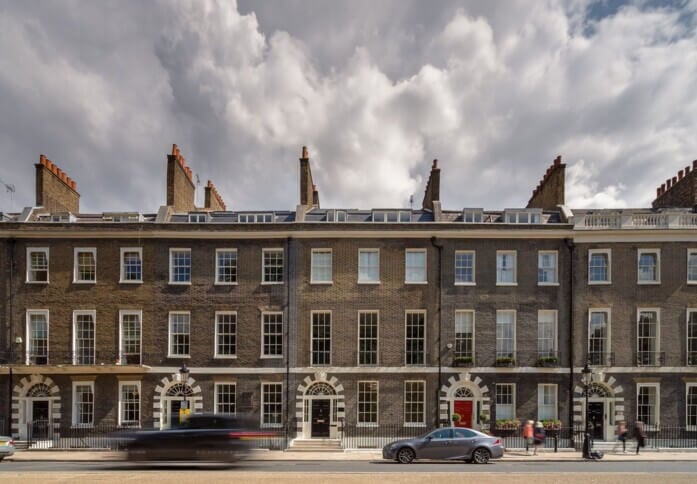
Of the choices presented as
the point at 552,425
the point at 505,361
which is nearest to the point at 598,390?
the point at 552,425

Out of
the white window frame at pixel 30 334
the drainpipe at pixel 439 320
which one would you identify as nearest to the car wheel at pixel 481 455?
the drainpipe at pixel 439 320

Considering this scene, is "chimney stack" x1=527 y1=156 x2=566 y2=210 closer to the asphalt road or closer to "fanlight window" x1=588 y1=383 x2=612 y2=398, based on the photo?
"fanlight window" x1=588 y1=383 x2=612 y2=398

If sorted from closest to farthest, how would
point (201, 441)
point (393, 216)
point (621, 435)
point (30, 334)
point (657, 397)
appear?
1. point (201, 441)
2. point (621, 435)
3. point (657, 397)
4. point (30, 334)
5. point (393, 216)

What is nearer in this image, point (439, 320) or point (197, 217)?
point (439, 320)

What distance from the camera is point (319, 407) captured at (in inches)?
875

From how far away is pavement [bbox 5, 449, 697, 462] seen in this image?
18.0 m

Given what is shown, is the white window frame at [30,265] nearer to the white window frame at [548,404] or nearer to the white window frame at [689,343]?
A: the white window frame at [548,404]

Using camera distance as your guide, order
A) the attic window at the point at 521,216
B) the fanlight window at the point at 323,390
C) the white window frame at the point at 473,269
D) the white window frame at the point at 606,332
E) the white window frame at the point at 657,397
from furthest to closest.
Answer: the attic window at the point at 521,216, the white window frame at the point at 473,269, the fanlight window at the point at 323,390, the white window frame at the point at 606,332, the white window frame at the point at 657,397

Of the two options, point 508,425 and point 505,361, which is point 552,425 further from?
point 505,361

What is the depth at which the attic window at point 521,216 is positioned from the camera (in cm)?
2350

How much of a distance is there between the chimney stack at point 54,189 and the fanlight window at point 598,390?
31.9 metres

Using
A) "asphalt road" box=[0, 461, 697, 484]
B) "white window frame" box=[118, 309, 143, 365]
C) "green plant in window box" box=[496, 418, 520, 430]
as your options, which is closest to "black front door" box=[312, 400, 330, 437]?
"asphalt road" box=[0, 461, 697, 484]

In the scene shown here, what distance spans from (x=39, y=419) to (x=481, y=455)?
22063 millimetres

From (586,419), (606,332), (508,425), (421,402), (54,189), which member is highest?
(54,189)
